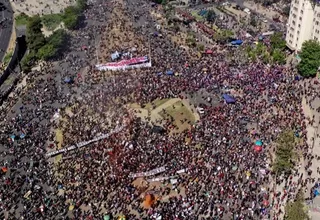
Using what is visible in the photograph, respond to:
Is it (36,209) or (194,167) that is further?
(194,167)

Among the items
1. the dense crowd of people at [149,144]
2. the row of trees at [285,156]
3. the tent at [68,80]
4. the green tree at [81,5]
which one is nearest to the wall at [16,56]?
the dense crowd of people at [149,144]

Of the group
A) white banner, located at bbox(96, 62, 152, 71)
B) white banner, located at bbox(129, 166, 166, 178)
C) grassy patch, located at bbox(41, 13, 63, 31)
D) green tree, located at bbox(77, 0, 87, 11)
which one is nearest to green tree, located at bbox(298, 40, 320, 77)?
white banner, located at bbox(96, 62, 152, 71)

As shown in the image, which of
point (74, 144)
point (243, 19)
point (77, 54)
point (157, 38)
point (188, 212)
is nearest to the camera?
point (188, 212)

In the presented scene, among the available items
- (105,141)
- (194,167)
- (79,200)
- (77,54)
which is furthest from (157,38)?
(79,200)

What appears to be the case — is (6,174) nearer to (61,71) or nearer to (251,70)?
(61,71)

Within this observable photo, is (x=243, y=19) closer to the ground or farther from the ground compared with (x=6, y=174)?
closer to the ground

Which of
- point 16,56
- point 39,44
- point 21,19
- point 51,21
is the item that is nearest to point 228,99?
point 39,44
